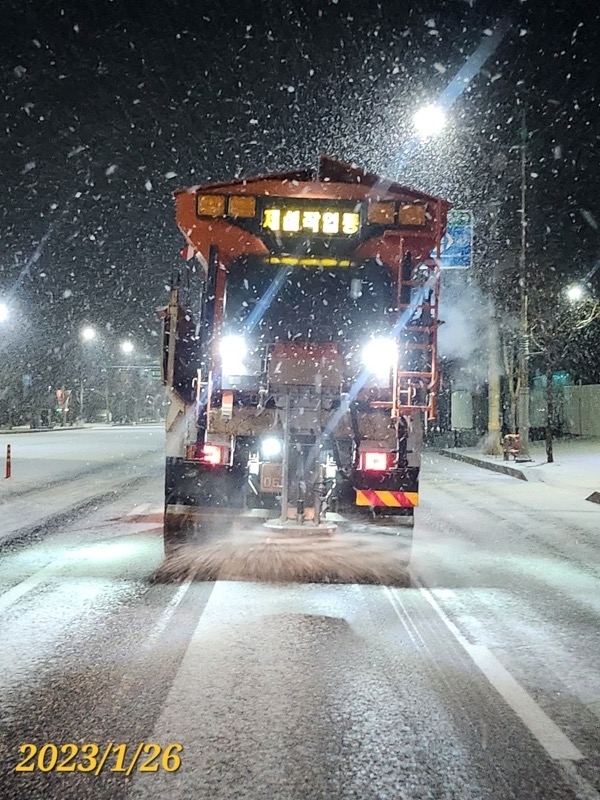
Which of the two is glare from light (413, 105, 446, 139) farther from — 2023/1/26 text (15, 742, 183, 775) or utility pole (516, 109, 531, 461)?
2023/1/26 text (15, 742, 183, 775)

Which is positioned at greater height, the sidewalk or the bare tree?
the bare tree

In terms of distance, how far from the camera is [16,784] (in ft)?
10.6

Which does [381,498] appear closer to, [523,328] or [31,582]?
[31,582]

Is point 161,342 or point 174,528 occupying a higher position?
point 161,342

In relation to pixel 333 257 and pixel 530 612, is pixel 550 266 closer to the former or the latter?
pixel 333 257

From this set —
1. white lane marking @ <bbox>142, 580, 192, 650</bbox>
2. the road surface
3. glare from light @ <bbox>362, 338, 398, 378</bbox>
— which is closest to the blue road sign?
glare from light @ <bbox>362, 338, 398, 378</bbox>

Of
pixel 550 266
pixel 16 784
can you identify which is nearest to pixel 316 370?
pixel 16 784

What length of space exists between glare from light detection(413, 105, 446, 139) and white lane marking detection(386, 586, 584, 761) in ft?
39.6

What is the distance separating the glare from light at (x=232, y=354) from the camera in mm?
8938

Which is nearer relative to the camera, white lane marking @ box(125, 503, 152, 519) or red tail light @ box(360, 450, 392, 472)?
red tail light @ box(360, 450, 392, 472)

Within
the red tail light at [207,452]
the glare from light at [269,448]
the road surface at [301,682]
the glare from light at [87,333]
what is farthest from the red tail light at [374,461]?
the glare from light at [87,333]

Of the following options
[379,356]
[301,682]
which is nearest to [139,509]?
[379,356]

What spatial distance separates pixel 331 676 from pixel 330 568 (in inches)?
121

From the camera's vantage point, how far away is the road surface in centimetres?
337
